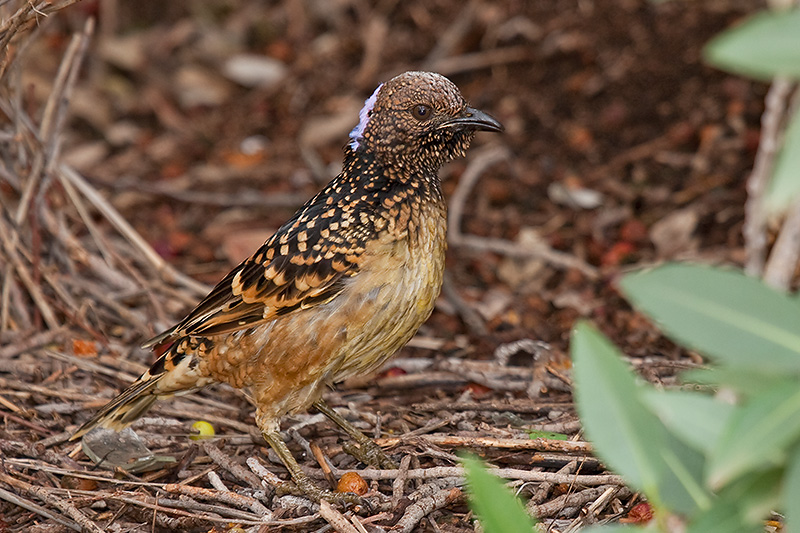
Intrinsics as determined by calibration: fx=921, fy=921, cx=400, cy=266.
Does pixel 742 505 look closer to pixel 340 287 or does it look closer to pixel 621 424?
pixel 621 424

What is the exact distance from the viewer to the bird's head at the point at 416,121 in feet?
13.0

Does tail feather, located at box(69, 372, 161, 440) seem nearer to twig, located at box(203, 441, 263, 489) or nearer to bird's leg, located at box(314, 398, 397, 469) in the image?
twig, located at box(203, 441, 263, 489)

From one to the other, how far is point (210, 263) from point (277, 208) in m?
0.80

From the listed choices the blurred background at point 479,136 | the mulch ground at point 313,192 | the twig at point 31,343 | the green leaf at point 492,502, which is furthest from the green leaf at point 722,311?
the twig at point 31,343

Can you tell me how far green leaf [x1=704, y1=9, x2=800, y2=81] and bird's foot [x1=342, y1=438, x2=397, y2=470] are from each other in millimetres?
2675

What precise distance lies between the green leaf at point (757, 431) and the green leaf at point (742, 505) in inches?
5.8

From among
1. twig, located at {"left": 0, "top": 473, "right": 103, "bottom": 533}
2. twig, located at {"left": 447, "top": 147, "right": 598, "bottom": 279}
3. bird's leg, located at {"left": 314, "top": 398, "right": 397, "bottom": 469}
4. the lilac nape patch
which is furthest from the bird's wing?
twig, located at {"left": 447, "top": 147, "right": 598, "bottom": 279}

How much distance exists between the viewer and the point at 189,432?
13.7ft

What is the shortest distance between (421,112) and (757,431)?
2740 mm

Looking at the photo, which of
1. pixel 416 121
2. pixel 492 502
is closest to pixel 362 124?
pixel 416 121

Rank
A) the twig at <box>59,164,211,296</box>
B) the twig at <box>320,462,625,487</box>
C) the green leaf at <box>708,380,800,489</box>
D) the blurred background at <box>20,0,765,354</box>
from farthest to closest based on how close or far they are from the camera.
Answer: the blurred background at <box>20,0,765,354</box> < the twig at <box>59,164,211,296</box> < the twig at <box>320,462,625,487</box> < the green leaf at <box>708,380,800,489</box>

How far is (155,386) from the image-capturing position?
13.1 ft

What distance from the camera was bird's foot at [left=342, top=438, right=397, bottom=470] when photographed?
12.5ft

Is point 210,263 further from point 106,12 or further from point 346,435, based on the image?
point 106,12
